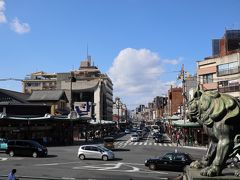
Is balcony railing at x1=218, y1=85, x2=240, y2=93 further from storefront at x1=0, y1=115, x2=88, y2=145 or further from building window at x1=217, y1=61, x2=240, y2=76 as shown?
storefront at x1=0, y1=115, x2=88, y2=145

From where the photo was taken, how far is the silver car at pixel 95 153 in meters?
39.2

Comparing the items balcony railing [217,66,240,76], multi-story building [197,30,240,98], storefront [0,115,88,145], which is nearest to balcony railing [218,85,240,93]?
multi-story building [197,30,240,98]

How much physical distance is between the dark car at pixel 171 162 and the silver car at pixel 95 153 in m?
8.24

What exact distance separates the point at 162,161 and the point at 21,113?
4272 cm

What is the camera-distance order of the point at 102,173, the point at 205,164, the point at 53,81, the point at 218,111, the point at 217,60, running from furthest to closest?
the point at 53,81 < the point at 217,60 < the point at 102,173 < the point at 205,164 < the point at 218,111

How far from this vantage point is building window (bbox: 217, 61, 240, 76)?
6409 centimetres

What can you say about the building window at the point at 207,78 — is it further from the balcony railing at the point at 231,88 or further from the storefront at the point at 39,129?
the storefront at the point at 39,129

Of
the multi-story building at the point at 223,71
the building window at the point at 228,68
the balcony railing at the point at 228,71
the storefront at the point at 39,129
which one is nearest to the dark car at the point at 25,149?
the storefront at the point at 39,129

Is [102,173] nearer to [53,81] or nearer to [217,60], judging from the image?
[217,60]

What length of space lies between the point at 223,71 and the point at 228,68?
1134 millimetres

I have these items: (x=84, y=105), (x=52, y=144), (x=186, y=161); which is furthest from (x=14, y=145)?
(x=84, y=105)

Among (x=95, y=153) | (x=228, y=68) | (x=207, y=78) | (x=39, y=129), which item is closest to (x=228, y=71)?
(x=228, y=68)

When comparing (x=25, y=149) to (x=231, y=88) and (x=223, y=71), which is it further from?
(x=223, y=71)

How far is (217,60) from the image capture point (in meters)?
68.2
